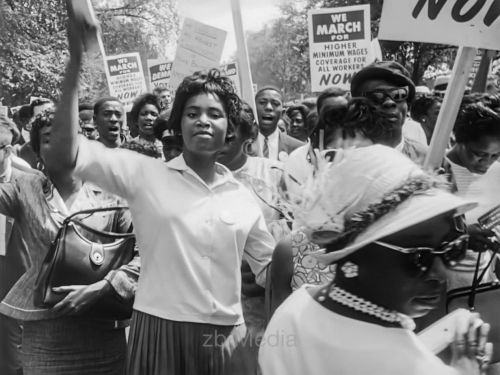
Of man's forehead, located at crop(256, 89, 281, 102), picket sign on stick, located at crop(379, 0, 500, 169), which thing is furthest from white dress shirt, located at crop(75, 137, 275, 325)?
man's forehead, located at crop(256, 89, 281, 102)

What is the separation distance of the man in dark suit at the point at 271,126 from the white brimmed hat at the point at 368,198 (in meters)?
4.53

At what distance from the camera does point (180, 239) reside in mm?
2938

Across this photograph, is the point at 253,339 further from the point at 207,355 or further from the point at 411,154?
the point at 411,154

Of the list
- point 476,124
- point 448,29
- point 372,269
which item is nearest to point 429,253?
point 372,269

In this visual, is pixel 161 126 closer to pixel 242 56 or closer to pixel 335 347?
pixel 242 56

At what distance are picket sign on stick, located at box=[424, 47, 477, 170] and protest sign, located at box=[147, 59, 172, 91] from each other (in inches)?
298

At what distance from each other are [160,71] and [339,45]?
346 centimetres

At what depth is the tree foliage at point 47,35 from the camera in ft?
57.2

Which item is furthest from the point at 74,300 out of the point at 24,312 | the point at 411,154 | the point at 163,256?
the point at 411,154

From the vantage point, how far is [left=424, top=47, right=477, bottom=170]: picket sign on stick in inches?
131

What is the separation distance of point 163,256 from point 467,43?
6.00 feet

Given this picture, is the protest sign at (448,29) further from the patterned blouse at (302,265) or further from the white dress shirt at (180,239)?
the white dress shirt at (180,239)

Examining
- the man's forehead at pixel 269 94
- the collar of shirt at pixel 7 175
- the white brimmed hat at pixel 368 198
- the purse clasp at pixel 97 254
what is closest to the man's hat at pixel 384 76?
the purse clasp at pixel 97 254

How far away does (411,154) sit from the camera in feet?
11.8
